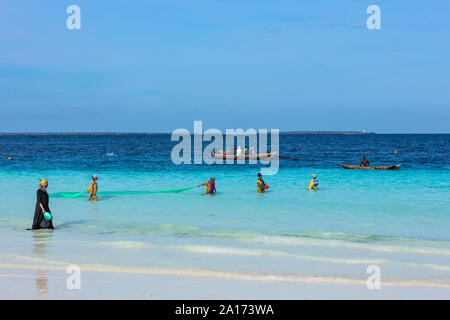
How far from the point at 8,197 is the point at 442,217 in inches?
728

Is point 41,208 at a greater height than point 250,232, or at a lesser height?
greater

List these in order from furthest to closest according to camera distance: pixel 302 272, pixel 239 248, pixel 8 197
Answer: pixel 8 197
pixel 239 248
pixel 302 272

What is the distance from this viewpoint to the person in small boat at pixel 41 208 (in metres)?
12.0

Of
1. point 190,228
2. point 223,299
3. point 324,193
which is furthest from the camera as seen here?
point 324,193

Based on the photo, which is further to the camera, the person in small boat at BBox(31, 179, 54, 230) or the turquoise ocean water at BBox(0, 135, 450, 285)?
the person in small boat at BBox(31, 179, 54, 230)

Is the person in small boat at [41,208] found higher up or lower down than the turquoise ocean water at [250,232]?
higher up

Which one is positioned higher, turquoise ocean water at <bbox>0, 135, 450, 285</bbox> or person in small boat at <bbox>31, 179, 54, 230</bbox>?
person in small boat at <bbox>31, 179, 54, 230</bbox>

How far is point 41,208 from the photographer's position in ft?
40.2

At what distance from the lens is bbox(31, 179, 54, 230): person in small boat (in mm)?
12016

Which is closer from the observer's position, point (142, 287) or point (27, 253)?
point (142, 287)

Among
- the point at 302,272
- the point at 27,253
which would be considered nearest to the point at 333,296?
the point at 302,272

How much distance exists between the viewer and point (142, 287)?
773 centimetres

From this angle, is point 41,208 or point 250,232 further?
point 250,232
